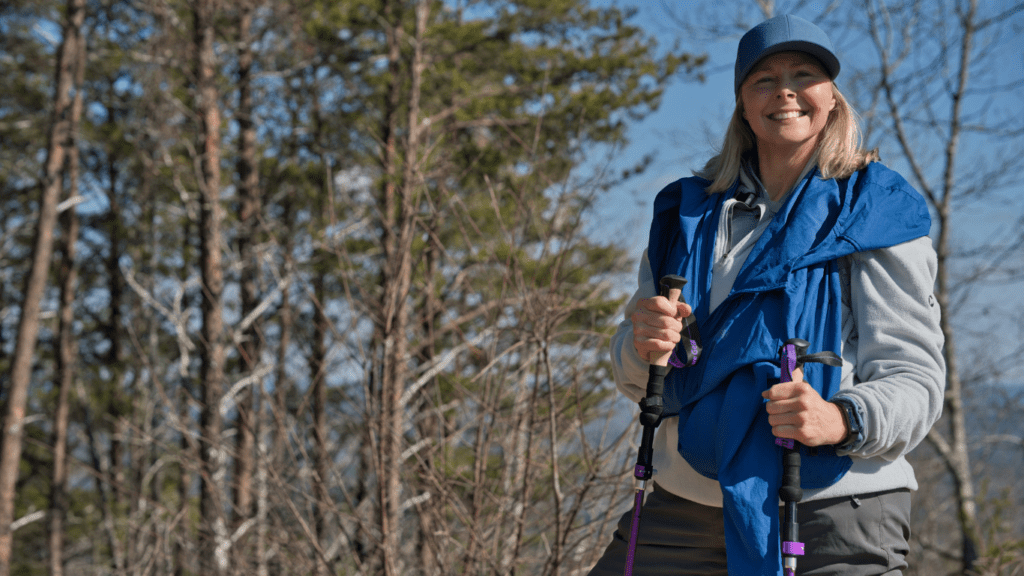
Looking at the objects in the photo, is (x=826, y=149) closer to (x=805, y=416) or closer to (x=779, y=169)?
(x=779, y=169)

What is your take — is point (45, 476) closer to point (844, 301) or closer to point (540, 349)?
point (540, 349)

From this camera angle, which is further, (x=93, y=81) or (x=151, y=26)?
(x=93, y=81)

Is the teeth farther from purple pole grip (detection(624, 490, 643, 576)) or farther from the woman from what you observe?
purple pole grip (detection(624, 490, 643, 576))

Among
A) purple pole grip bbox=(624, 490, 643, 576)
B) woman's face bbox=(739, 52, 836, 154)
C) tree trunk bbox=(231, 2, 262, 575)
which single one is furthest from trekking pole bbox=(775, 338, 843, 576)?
tree trunk bbox=(231, 2, 262, 575)

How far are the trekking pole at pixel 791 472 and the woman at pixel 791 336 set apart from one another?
0.02m

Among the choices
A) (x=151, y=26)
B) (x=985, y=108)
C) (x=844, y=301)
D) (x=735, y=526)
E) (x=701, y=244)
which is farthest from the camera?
(x=985, y=108)

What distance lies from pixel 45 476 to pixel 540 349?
53.2 ft

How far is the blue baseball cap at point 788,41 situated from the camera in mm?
1562

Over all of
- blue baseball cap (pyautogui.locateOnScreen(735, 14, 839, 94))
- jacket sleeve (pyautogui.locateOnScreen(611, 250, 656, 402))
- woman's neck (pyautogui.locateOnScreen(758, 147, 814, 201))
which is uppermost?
blue baseball cap (pyautogui.locateOnScreen(735, 14, 839, 94))

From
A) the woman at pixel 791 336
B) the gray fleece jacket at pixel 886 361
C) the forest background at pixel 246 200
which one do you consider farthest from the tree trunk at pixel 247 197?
the gray fleece jacket at pixel 886 361

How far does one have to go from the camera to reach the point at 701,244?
1648mm

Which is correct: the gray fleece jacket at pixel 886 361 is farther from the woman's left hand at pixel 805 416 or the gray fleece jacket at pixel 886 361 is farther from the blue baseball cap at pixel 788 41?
the blue baseball cap at pixel 788 41

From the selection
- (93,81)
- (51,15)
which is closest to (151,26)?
(51,15)

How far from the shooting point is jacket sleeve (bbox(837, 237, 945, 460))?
1343mm
